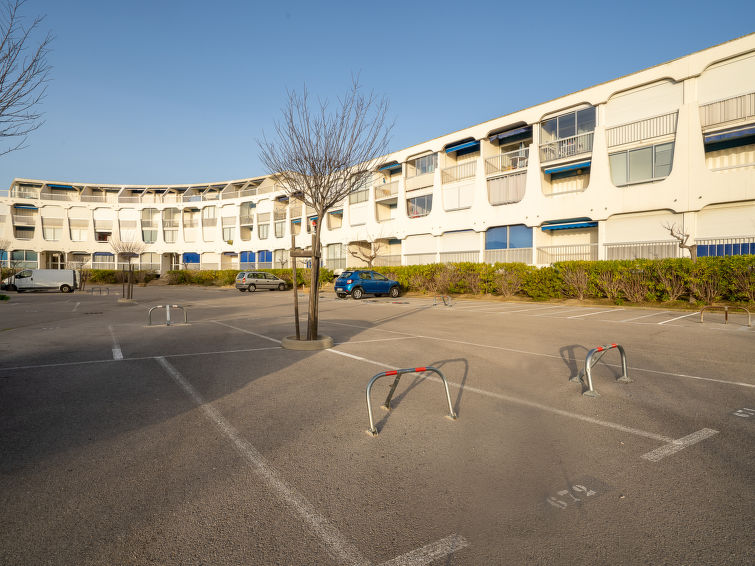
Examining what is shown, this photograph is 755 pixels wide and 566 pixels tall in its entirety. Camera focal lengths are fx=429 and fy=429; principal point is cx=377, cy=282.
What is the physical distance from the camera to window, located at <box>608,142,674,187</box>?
21641 mm

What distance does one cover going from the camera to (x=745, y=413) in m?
4.64

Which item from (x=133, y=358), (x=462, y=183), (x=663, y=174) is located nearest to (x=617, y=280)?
(x=663, y=174)

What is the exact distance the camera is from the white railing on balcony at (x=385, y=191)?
37719 millimetres

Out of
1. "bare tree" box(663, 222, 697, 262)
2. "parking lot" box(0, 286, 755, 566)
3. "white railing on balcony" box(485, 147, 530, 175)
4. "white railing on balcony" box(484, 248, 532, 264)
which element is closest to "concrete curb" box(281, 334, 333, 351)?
"parking lot" box(0, 286, 755, 566)

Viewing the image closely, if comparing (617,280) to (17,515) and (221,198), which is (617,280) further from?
(221,198)

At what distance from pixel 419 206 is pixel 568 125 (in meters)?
12.7

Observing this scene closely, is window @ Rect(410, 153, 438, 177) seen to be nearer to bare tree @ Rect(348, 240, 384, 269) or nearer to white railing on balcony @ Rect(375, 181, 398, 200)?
white railing on balcony @ Rect(375, 181, 398, 200)

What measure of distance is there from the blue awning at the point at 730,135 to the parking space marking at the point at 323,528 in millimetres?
24620

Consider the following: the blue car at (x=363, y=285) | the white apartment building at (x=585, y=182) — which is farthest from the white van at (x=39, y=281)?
the blue car at (x=363, y=285)

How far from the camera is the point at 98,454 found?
369 cm

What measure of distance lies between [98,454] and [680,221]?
81.1 feet

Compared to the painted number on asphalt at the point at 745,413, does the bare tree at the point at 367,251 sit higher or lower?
higher

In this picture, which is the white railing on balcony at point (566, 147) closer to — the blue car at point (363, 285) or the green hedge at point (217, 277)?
the blue car at point (363, 285)

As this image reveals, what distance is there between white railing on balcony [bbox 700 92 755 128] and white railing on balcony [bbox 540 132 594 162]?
538 cm
